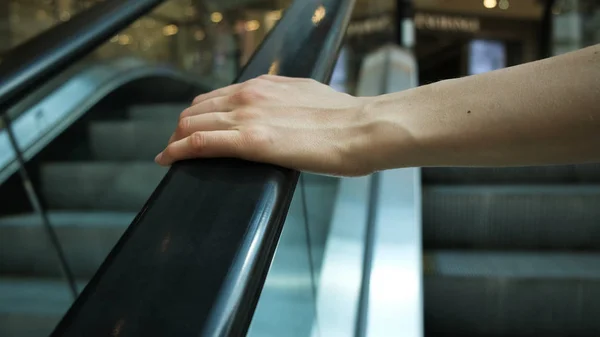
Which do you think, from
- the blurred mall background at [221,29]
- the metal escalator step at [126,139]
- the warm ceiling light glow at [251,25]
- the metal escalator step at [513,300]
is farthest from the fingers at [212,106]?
the warm ceiling light glow at [251,25]

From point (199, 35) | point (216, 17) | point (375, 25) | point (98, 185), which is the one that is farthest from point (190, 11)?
point (98, 185)

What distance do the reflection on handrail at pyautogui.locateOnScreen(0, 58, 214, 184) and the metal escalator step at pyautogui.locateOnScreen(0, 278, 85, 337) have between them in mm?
359

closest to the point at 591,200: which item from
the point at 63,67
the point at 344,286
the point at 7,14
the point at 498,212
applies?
the point at 498,212

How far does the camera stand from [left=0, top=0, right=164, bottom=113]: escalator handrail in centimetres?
97

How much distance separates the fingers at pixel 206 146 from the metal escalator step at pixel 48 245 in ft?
4.53

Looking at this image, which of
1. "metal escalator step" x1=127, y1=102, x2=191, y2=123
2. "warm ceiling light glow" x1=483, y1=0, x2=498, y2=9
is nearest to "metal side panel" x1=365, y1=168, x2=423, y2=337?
"metal escalator step" x1=127, y1=102, x2=191, y2=123

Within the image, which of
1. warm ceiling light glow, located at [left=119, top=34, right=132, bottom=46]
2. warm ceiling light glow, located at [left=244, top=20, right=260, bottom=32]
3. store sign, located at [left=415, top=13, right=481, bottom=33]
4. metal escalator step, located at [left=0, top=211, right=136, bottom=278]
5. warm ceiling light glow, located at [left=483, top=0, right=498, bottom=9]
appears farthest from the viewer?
warm ceiling light glow, located at [left=483, top=0, right=498, bottom=9]

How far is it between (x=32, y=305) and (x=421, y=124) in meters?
1.52

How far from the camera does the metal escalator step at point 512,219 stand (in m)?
1.72

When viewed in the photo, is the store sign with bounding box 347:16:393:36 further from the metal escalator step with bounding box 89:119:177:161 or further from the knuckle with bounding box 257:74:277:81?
the knuckle with bounding box 257:74:277:81

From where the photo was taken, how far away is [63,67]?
110 centimetres

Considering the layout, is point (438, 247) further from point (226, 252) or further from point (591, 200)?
point (226, 252)

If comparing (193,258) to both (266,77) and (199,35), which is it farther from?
(199,35)

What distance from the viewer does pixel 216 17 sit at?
5.82 meters
